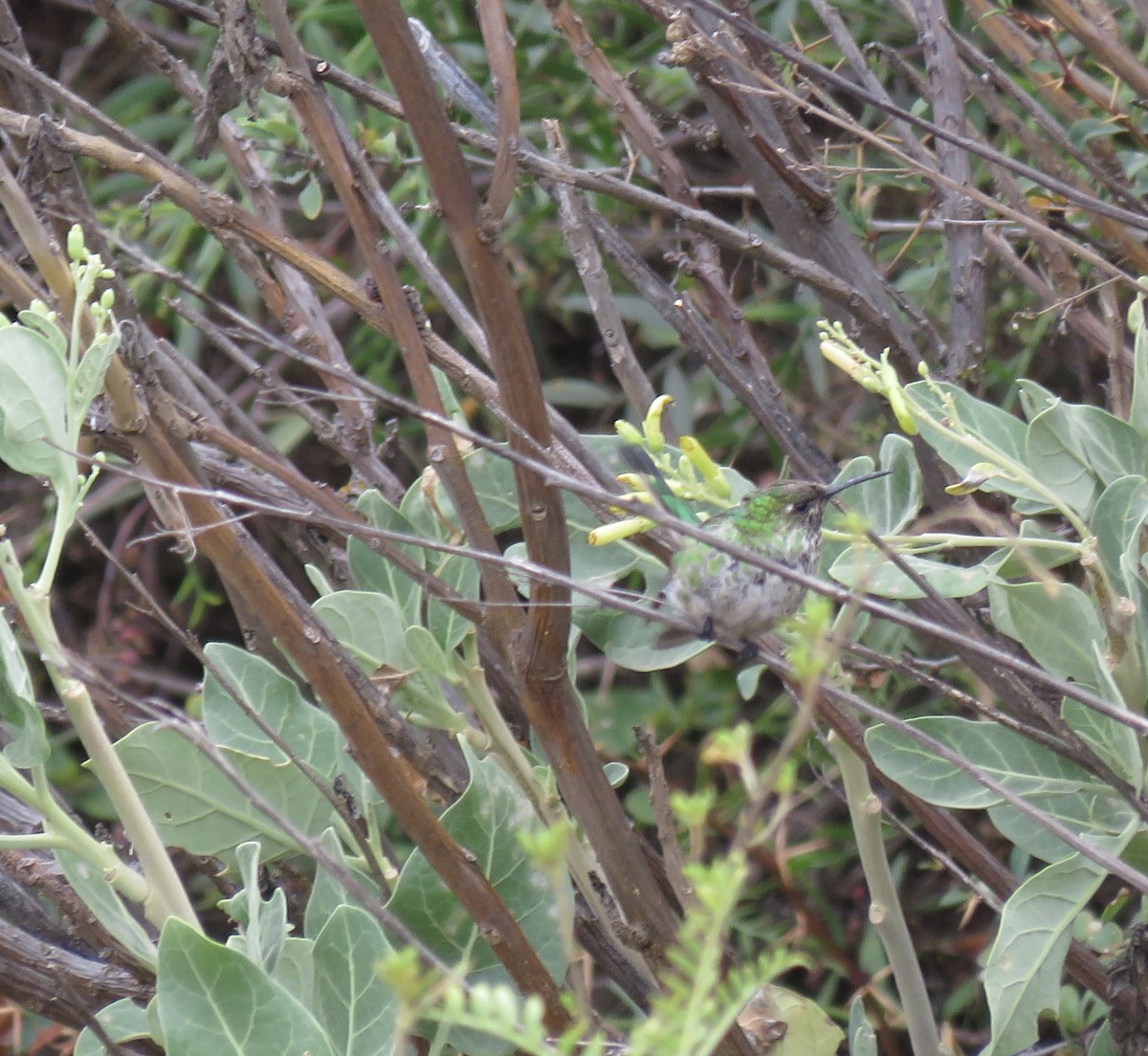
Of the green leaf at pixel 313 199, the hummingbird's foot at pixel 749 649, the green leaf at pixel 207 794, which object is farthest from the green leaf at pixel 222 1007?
the green leaf at pixel 313 199

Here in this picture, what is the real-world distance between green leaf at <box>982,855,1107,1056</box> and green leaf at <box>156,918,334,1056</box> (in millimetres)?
541

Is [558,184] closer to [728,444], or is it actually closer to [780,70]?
[780,70]

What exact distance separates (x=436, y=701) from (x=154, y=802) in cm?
28

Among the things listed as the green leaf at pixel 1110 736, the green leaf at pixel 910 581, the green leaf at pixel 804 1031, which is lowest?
the green leaf at pixel 804 1031

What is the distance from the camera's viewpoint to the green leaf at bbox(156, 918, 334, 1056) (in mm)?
947

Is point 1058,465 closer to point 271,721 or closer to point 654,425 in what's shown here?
point 654,425

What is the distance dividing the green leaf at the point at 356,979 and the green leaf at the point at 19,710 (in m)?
0.26

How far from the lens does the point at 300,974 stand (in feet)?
3.76

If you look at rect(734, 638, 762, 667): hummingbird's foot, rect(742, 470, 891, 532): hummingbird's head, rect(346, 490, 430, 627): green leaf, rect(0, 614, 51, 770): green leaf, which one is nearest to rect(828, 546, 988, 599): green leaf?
rect(734, 638, 762, 667): hummingbird's foot

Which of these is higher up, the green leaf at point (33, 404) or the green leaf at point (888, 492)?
the green leaf at point (33, 404)

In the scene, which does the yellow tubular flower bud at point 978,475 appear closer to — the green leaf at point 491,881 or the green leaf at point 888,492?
the green leaf at point 888,492

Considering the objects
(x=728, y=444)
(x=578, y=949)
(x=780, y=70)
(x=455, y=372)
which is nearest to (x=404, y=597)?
(x=455, y=372)

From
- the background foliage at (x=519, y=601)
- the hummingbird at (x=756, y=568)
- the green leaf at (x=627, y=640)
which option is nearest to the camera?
the background foliage at (x=519, y=601)

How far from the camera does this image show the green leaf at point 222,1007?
95cm
